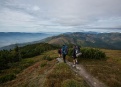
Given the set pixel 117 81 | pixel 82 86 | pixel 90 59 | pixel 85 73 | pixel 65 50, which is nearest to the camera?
pixel 82 86

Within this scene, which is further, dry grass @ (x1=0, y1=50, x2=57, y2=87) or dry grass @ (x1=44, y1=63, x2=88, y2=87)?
dry grass @ (x1=0, y1=50, x2=57, y2=87)

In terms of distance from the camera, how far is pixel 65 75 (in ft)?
58.6

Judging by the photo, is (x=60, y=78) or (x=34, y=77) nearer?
(x=60, y=78)

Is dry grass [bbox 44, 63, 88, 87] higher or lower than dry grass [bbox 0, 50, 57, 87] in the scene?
higher

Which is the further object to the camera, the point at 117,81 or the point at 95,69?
the point at 95,69

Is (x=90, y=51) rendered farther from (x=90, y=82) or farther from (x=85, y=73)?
(x=90, y=82)

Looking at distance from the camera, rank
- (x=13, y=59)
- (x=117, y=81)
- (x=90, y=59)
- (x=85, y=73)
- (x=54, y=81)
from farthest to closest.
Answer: (x=13, y=59) → (x=90, y=59) → (x=85, y=73) → (x=117, y=81) → (x=54, y=81)

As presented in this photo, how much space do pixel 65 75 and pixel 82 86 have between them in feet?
12.8

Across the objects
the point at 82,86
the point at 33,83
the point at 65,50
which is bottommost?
the point at 33,83

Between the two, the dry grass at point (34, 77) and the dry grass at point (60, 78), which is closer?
the dry grass at point (60, 78)

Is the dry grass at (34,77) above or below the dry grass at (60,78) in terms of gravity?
below

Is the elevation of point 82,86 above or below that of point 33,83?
above

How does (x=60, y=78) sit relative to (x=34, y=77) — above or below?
above

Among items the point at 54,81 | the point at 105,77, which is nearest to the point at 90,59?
the point at 105,77
